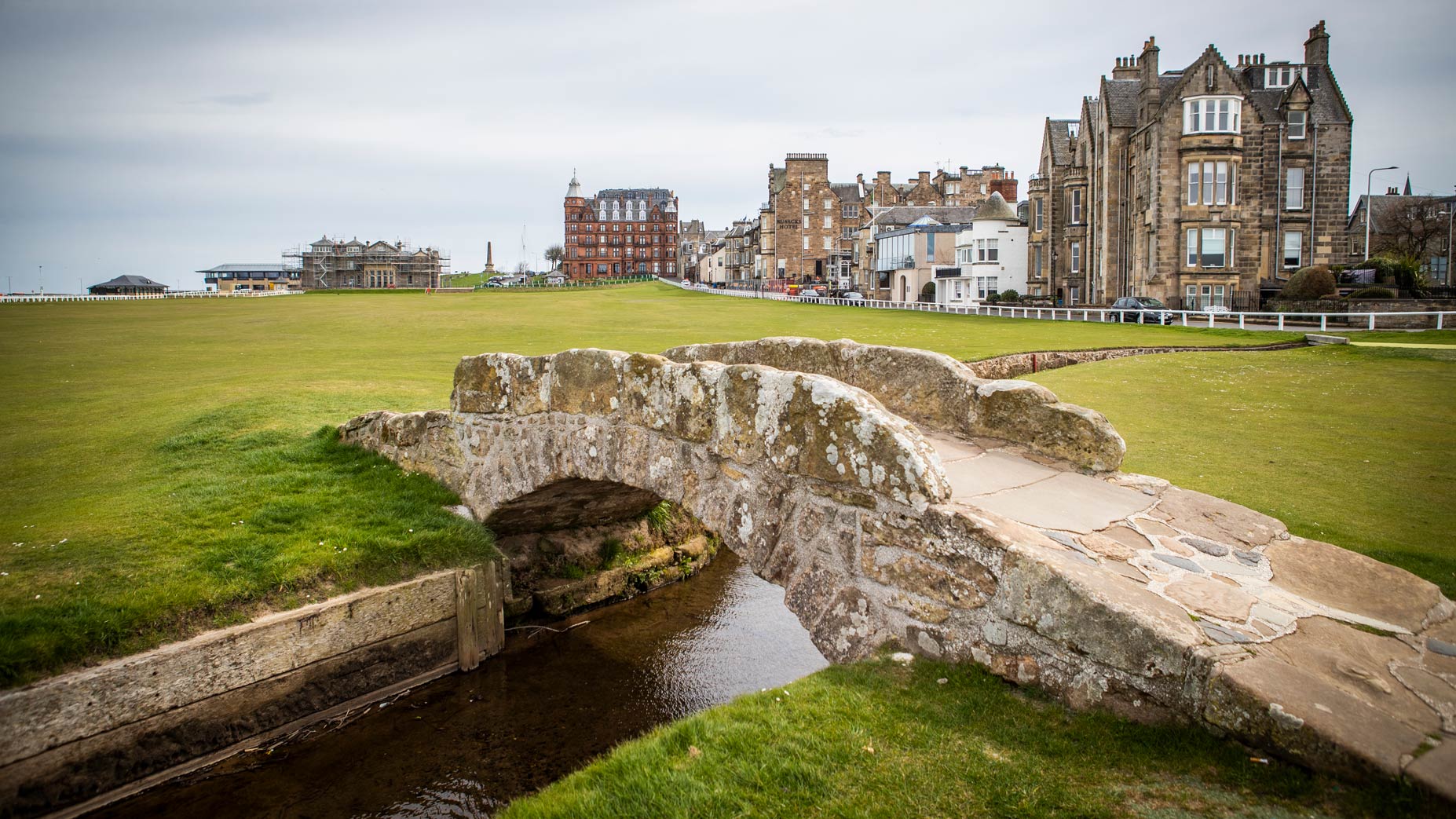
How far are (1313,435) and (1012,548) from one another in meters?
9.64

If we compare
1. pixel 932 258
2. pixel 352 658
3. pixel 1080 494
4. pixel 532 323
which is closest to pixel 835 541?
pixel 1080 494

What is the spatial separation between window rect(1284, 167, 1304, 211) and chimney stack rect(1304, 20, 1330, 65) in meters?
6.77

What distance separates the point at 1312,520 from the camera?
8.21 metres

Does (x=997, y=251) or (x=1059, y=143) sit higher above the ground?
(x=1059, y=143)

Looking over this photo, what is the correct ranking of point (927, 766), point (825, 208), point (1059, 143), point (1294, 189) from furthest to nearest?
point (825, 208) < point (1059, 143) < point (1294, 189) < point (927, 766)

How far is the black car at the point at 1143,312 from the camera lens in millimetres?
35625

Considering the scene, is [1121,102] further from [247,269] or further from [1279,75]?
[247,269]

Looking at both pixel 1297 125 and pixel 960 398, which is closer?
pixel 960 398

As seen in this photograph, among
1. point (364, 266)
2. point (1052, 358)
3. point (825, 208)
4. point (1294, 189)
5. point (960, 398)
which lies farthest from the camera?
point (364, 266)

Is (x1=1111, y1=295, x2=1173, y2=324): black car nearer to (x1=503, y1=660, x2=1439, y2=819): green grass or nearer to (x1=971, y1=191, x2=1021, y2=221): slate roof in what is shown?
(x1=971, y1=191, x2=1021, y2=221): slate roof

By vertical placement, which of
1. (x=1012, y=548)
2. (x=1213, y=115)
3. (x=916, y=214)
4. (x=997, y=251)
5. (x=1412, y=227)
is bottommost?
(x=1012, y=548)

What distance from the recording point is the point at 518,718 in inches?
380

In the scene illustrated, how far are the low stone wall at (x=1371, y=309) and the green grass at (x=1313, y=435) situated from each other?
10618 mm

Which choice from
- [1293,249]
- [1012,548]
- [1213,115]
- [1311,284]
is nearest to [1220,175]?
[1213,115]
